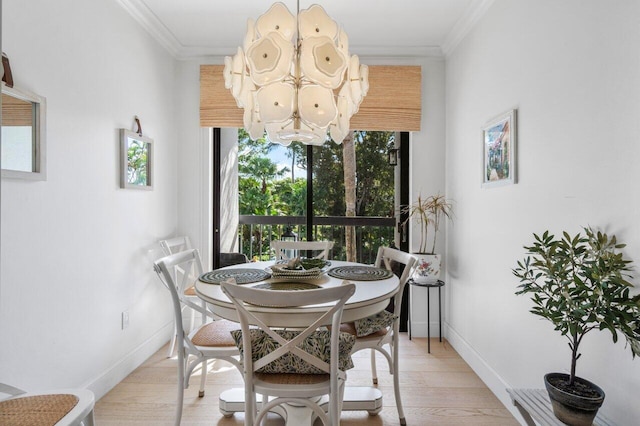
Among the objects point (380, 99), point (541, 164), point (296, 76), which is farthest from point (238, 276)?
point (380, 99)

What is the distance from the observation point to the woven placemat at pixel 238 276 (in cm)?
183

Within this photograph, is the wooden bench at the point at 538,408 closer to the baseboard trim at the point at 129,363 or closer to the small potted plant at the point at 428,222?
the small potted plant at the point at 428,222

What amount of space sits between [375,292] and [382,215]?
1828 millimetres

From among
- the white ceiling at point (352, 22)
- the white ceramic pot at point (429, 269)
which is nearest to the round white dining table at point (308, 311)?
the white ceramic pot at point (429, 269)

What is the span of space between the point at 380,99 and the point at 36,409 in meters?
2.94

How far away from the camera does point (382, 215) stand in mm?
3443

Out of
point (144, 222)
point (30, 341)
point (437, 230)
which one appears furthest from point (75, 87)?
point (437, 230)

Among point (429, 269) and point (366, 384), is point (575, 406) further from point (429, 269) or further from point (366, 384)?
point (429, 269)

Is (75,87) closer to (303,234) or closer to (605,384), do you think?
(303,234)

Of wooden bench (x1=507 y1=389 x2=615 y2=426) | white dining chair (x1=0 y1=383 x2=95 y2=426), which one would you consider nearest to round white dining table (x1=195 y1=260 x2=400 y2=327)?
white dining chair (x1=0 y1=383 x2=95 y2=426)

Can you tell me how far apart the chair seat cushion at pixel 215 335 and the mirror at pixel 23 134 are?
1.09m

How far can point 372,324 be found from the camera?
1.97 m

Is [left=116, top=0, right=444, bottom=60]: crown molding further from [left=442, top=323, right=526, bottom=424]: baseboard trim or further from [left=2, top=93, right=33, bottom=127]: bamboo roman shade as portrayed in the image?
[left=442, top=323, right=526, bottom=424]: baseboard trim

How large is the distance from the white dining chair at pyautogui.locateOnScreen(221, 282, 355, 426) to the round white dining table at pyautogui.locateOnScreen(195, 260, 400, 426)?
3 centimetres
